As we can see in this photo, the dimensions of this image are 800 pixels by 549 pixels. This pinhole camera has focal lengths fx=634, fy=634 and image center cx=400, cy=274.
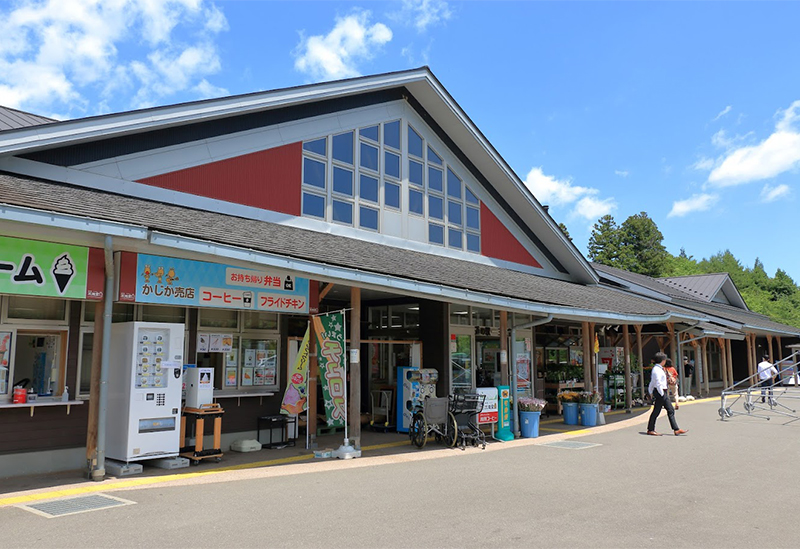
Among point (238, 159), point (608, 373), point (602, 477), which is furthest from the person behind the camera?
point (608, 373)

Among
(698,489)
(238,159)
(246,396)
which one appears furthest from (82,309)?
(698,489)

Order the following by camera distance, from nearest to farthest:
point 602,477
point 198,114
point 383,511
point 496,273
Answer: point 383,511
point 602,477
point 198,114
point 496,273

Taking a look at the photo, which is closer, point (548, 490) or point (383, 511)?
point (383, 511)

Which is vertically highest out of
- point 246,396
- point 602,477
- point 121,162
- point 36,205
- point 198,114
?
point 198,114

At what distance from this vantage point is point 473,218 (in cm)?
1734

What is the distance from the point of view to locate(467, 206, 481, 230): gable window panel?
17203mm

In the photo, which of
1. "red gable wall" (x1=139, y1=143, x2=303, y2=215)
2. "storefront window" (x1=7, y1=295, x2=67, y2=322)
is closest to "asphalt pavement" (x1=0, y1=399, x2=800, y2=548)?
"storefront window" (x1=7, y1=295, x2=67, y2=322)

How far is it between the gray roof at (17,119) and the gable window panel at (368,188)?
20.4ft

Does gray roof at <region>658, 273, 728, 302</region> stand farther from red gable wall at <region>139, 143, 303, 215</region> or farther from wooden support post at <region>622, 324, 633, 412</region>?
red gable wall at <region>139, 143, 303, 215</region>

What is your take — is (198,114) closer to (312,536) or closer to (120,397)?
(120,397)

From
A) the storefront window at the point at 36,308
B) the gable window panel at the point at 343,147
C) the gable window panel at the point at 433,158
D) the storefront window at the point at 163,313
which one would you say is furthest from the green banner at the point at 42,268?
the gable window panel at the point at 433,158

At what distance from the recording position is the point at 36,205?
7.04 metres

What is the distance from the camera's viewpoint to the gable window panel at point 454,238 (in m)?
16.5

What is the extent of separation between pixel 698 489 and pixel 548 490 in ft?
6.20
